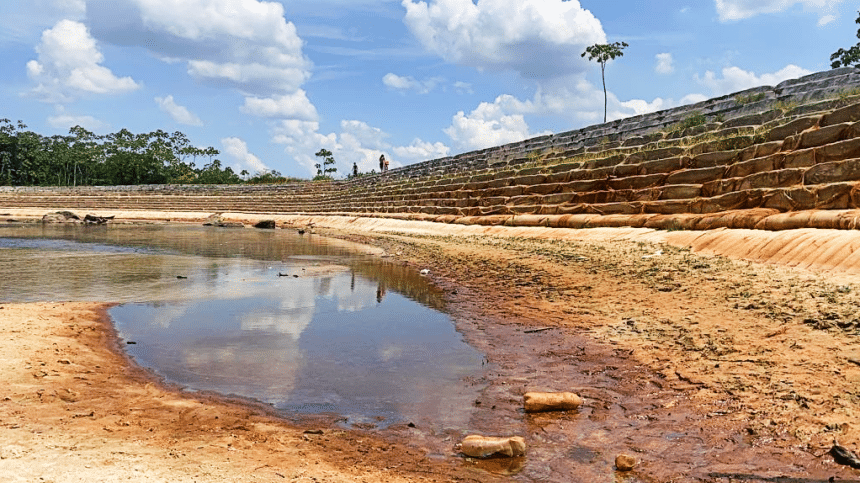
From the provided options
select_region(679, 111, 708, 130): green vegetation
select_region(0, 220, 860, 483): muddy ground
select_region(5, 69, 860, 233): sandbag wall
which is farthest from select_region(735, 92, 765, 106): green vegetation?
select_region(0, 220, 860, 483): muddy ground

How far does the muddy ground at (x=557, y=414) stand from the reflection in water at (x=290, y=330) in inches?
13.6

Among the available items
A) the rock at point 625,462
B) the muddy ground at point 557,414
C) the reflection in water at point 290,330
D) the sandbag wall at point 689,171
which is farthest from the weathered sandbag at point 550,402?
the sandbag wall at point 689,171

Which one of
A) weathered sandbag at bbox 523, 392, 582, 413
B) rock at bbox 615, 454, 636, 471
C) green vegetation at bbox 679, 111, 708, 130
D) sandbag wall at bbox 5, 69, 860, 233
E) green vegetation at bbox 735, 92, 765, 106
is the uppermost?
green vegetation at bbox 735, 92, 765, 106

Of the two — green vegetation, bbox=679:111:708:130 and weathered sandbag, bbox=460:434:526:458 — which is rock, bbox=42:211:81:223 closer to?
green vegetation, bbox=679:111:708:130

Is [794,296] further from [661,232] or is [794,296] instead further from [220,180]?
[220,180]

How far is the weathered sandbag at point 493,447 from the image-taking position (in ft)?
12.4

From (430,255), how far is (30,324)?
38.2 feet

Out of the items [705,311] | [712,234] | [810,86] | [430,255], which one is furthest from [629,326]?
[810,86]

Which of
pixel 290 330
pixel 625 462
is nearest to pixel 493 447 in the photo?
pixel 625 462

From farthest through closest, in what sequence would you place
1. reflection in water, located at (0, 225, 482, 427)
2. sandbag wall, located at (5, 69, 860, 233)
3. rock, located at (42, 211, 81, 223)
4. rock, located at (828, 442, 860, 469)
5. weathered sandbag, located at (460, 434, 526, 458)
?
rock, located at (42, 211, 81, 223), sandbag wall, located at (5, 69, 860, 233), reflection in water, located at (0, 225, 482, 427), weathered sandbag, located at (460, 434, 526, 458), rock, located at (828, 442, 860, 469)

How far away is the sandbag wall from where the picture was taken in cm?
1131

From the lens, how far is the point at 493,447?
379 cm

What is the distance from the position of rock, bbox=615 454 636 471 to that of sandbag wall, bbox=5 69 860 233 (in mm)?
8057

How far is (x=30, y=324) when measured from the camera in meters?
6.99
